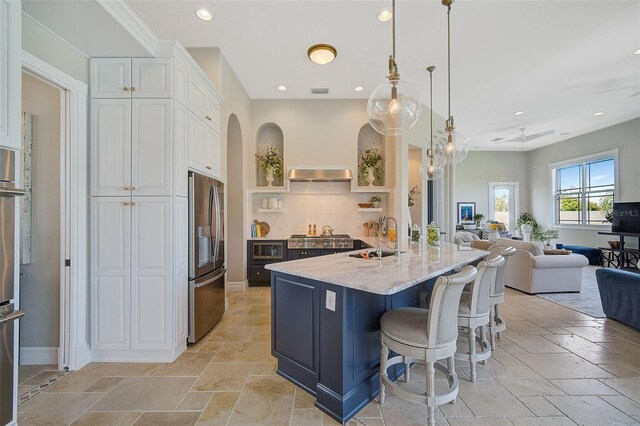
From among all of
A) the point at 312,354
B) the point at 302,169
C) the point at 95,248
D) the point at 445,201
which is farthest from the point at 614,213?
the point at 95,248

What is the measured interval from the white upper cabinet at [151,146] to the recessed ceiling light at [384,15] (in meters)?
2.44

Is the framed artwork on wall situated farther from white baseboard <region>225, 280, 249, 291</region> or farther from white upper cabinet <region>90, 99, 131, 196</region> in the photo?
white upper cabinet <region>90, 99, 131, 196</region>

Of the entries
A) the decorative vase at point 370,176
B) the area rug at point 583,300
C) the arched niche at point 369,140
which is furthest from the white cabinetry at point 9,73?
the area rug at point 583,300

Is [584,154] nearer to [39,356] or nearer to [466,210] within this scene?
[466,210]

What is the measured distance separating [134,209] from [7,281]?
1160 millimetres

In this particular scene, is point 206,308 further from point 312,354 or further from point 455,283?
point 455,283

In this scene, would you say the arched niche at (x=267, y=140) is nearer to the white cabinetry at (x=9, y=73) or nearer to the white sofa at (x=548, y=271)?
the white cabinetry at (x=9, y=73)

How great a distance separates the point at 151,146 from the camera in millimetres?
2672

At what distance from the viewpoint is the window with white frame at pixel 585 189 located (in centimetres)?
745

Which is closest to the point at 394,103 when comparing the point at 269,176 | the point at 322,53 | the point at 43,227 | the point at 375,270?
the point at 375,270

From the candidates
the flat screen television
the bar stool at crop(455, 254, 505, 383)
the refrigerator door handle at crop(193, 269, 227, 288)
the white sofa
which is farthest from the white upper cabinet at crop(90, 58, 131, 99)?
the flat screen television

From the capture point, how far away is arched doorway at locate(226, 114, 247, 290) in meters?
4.90

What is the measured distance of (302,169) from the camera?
5.29 meters

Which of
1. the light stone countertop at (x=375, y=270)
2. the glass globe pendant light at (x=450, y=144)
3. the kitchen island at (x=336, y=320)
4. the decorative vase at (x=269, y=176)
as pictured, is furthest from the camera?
the decorative vase at (x=269, y=176)
